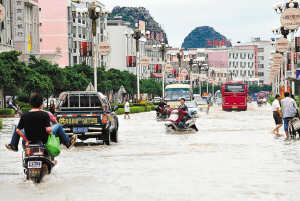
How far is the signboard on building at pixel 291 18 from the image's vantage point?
3769cm

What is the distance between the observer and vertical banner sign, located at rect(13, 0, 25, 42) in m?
63.2

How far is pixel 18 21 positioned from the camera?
6388 centimetres

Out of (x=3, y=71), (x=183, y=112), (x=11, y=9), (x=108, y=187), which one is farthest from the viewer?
(x=11, y=9)

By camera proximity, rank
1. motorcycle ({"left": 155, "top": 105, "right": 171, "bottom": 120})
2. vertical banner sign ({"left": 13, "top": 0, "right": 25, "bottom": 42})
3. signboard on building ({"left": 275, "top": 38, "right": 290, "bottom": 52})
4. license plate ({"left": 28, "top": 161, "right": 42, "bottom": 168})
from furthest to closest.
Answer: vertical banner sign ({"left": 13, "top": 0, "right": 25, "bottom": 42}) < signboard on building ({"left": 275, "top": 38, "right": 290, "bottom": 52}) < motorcycle ({"left": 155, "top": 105, "right": 171, "bottom": 120}) < license plate ({"left": 28, "top": 161, "right": 42, "bottom": 168})

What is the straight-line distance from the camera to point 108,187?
11062 millimetres

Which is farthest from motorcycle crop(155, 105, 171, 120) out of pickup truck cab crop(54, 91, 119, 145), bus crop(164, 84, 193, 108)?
pickup truck cab crop(54, 91, 119, 145)

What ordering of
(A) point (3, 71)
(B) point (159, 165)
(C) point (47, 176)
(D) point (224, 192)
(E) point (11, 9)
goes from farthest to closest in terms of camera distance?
(E) point (11, 9) → (A) point (3, 71) → (B) point (159, 165) → (C) point (47, 176) → (D) point (224, 192)

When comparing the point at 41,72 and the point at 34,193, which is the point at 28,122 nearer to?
the point at 34,193

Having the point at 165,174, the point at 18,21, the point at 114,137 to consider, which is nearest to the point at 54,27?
the point at 18,21

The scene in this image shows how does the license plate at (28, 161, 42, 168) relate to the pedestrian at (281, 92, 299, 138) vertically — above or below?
below

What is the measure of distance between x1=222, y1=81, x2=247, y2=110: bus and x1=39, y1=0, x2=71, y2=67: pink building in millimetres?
41514

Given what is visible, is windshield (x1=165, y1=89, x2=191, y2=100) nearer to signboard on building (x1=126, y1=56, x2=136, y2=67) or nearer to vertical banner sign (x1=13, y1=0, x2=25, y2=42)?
signboard on building (x1=126, y1=56, x2=136, y2=67)

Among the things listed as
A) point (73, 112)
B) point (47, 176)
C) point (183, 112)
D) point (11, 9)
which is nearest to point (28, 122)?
point (47, 176)

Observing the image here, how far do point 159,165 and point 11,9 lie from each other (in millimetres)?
Answer: 56596
